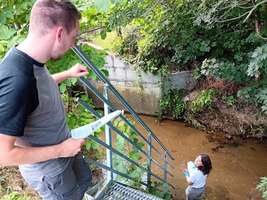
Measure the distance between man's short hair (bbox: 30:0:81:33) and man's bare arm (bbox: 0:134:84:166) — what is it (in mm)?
432

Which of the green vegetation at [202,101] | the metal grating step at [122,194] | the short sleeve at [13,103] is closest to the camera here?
the short sleeve at [13,103]

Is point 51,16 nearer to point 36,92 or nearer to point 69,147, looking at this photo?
point 36,92

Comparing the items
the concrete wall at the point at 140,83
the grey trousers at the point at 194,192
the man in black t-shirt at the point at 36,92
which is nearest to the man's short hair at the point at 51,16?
the man in black t-shirt at the point at 36,92

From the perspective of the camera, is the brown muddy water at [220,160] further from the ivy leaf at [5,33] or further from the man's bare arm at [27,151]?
the man's bare arm at [27,151]

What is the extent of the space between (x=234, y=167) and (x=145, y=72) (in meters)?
2.29

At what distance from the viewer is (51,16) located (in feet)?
4.12

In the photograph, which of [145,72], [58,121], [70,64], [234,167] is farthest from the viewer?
[145,72]

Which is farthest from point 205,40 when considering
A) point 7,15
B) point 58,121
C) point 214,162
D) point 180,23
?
point 58,121

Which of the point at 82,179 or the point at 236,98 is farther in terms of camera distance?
the point at 236,98

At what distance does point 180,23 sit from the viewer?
18.2 ft

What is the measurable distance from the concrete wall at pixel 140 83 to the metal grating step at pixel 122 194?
3.80m

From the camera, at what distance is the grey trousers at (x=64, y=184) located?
1660 millimetres

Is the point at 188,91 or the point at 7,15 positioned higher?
the point at 7,15

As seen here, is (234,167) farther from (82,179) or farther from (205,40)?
(82,179)
